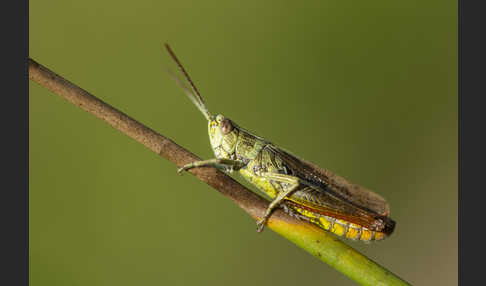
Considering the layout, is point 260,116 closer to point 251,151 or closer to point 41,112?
point 251,151

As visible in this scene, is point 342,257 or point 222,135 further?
point 222,135

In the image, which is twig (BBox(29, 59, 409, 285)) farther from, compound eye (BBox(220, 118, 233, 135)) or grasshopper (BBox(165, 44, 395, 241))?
compound eye (BBox(220, 118, 233, 135))

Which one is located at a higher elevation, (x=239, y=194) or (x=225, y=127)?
(x=225, y=127)

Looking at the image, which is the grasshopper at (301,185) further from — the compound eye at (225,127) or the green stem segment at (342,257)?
the green stem segment at (342,257)

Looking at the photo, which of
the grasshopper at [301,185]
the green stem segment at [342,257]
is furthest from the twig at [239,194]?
the grasshopper at [301,185]

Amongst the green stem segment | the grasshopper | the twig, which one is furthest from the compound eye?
the green stem segment

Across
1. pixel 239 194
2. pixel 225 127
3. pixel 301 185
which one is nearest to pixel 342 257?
pixel 239 194

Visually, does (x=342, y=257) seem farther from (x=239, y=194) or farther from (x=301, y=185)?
(x=301, y=185)
